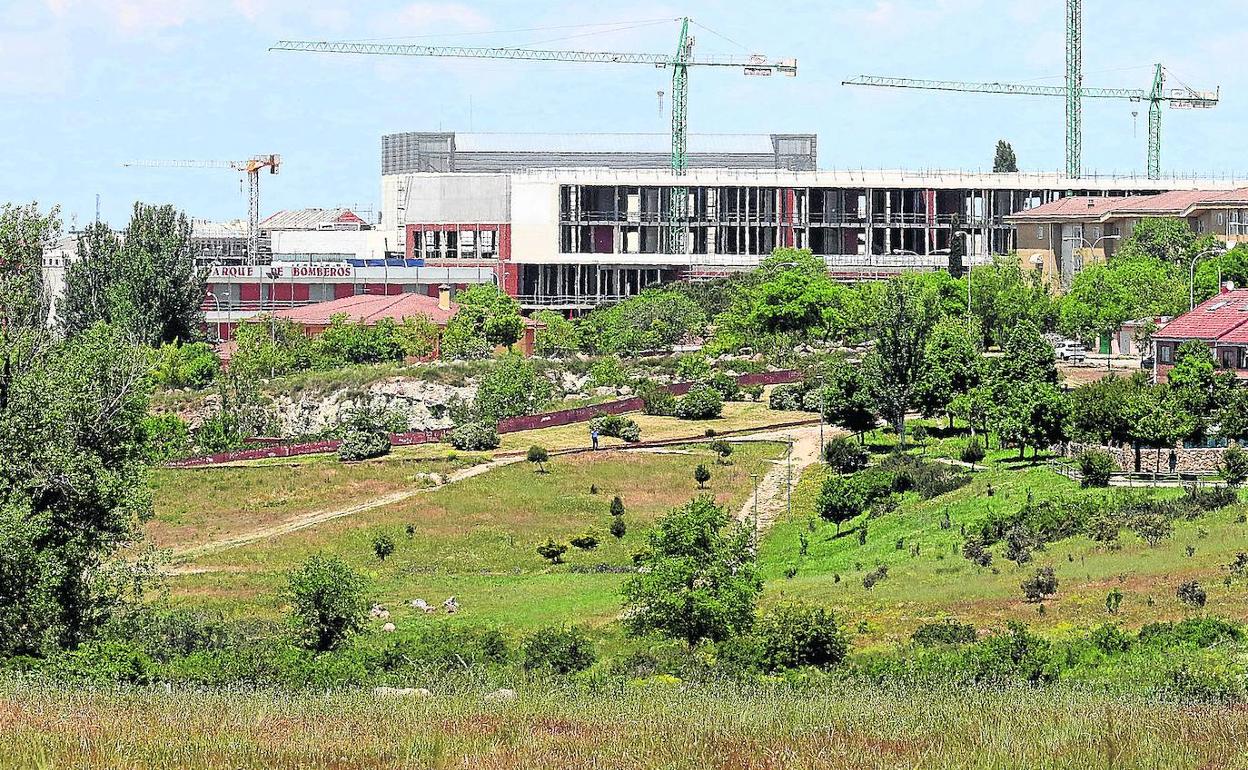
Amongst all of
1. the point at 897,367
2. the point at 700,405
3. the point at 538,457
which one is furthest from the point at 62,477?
the point at 700,405

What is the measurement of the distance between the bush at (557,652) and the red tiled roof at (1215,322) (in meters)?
46.0

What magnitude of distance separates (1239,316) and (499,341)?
56.7 m

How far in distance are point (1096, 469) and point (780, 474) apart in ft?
66.2

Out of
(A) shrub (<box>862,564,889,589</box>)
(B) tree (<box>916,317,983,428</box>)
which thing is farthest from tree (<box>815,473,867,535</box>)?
(B) tree (<box>916,317,983,428</box>)

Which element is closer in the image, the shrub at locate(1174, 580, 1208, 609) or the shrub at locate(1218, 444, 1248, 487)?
the shrub at locate(1174, 580, 1208, 609)

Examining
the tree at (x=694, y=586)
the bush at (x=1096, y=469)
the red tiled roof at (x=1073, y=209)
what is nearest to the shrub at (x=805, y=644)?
the tree at (x=694, y=586)

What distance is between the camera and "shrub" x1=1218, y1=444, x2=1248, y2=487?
64750 mm

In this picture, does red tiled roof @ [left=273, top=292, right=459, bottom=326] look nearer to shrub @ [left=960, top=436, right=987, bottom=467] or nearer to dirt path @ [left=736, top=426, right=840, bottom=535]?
dirt path @ [left=736, top=426, right=840, bottom=535]

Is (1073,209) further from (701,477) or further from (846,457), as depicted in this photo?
(701,477)

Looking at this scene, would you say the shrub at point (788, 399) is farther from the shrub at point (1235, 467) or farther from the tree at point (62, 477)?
the tree at point (62, 477)

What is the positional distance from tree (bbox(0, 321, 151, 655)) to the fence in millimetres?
45101

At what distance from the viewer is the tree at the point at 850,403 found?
8744 cm

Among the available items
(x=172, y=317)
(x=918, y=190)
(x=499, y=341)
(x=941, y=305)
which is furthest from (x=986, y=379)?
(x=918, y=190)

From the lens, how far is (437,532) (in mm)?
76688
